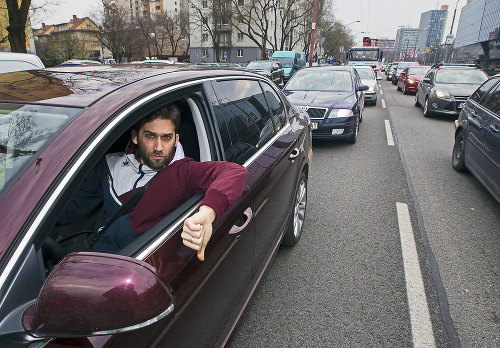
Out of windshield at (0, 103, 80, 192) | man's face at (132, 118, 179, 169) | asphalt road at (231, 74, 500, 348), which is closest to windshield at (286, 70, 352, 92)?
asphalt road at (231, 74, 500, 348)

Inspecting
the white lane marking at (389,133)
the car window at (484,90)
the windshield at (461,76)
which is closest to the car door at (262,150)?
the car window at (484,90)

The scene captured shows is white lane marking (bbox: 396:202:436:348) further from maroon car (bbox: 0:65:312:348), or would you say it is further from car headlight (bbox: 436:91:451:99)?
car headlight (bbox: 436:91:451:99)

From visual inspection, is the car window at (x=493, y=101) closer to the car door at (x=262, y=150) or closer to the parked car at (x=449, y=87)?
the car door at (x=262, y=150)

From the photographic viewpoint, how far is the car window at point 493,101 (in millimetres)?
4393

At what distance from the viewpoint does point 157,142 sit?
1825mm

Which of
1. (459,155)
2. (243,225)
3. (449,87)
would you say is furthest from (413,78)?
(243,225)

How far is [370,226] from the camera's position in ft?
12.9

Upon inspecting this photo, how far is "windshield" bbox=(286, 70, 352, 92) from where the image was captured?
8.28m

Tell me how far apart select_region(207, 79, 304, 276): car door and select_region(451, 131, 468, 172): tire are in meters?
3.74

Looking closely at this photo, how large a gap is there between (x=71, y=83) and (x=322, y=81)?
7.50 m

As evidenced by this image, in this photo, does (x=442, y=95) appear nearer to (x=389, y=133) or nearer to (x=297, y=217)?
(x=389, y=133)

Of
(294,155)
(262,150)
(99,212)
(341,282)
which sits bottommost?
(341,282)

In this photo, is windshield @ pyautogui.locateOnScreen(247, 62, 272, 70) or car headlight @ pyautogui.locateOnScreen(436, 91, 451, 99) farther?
windshield @ pyautogui.locateOnScreen(247, 62, 272, 70)

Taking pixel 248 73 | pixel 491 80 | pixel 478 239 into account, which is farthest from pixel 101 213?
pixel 491 80
